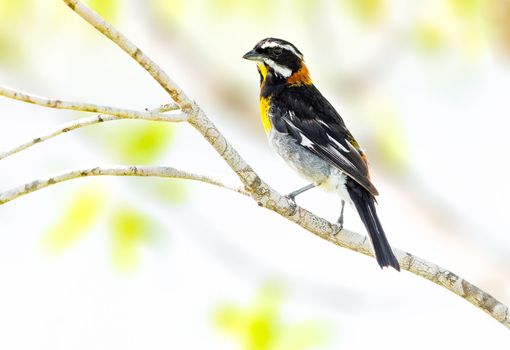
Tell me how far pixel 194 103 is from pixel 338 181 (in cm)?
214

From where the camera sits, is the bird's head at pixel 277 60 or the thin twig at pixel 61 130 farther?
the bird's head at pixel 277 60

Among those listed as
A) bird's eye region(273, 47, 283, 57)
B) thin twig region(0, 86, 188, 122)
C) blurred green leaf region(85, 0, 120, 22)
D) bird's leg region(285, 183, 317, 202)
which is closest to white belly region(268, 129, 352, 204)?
bird's leg region(285, 183, 317, 202)

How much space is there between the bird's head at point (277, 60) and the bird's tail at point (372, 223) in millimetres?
1174

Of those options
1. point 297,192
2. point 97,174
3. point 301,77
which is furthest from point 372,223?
point 97,174

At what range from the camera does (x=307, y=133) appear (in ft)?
19.4

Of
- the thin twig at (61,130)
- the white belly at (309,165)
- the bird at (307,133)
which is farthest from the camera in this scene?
the white belly at (309,165)

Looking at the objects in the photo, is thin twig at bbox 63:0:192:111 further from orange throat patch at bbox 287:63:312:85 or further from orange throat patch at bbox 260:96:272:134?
orange throat patch at bbox 287:63:312:85

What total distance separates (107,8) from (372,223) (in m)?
1.97

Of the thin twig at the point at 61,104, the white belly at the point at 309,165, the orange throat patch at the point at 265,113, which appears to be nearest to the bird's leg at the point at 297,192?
the white belly at the point at 309,165

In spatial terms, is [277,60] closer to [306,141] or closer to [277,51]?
[277,51]

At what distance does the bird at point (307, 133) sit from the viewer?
18.3 ft

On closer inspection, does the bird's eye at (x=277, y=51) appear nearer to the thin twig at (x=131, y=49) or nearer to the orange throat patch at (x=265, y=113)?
the orange throat patch at (x=265, y=113)

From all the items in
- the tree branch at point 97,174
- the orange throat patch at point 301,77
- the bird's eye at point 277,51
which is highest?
the bird's eye at point 277,51

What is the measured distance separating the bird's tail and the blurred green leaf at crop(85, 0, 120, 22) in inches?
69.6
